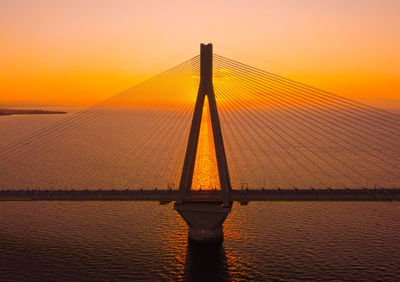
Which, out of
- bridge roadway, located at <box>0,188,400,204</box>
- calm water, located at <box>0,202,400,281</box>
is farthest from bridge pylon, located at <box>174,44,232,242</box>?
calm water, located at <box>0,202,400,281</box>

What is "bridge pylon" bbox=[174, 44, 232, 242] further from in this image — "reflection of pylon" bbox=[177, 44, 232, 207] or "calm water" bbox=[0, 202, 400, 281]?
"calm water" bbox=[0, 202, 400, 281]

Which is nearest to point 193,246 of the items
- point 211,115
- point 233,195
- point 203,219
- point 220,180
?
point 203,219

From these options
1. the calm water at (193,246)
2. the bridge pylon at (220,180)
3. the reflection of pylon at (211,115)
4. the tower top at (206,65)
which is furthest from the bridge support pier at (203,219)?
the tower top at (206,65)

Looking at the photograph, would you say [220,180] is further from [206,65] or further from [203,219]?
[206,65]

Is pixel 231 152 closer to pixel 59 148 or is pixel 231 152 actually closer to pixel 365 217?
pixel 59 148

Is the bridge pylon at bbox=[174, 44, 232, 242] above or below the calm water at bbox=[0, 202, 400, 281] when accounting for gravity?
above

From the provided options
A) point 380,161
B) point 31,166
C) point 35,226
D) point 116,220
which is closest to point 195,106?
point 116,220
